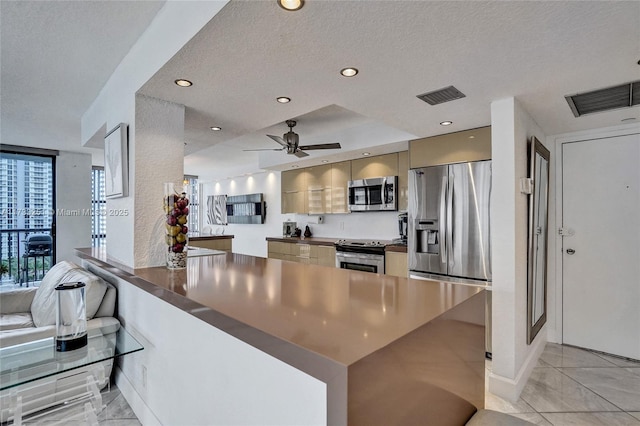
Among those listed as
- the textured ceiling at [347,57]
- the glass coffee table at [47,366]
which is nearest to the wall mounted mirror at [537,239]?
the textured ceiling at [347,57]

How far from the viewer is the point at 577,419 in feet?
6.96

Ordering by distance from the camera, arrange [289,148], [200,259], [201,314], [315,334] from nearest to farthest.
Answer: [315,334], [201,314], [200,259], [289,148]

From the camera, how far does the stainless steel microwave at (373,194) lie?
4164mm

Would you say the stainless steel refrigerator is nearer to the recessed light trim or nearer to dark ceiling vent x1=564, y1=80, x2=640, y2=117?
dark ceiling vent x1=564, y1=80, x2=640, y2=117

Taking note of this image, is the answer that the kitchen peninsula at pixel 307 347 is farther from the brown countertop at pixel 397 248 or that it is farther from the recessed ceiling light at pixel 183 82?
the brown countertop at pixel 397 248

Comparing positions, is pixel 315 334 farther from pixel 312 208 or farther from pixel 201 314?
pixel 312 208

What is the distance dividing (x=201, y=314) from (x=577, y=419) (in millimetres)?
2552

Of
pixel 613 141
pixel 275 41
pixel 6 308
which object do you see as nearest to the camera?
pixel 275 41

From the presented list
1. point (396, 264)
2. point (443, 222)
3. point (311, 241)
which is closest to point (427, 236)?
point (443, 222)

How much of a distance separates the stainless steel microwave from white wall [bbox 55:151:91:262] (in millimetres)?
4527

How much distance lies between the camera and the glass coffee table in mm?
1369

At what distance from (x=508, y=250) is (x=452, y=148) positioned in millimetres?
1251

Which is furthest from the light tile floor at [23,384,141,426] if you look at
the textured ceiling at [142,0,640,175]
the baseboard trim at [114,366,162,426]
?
the textured ceiling at [142,0,640,175]

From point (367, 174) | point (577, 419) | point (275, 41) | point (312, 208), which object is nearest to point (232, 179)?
point (312, 208)
